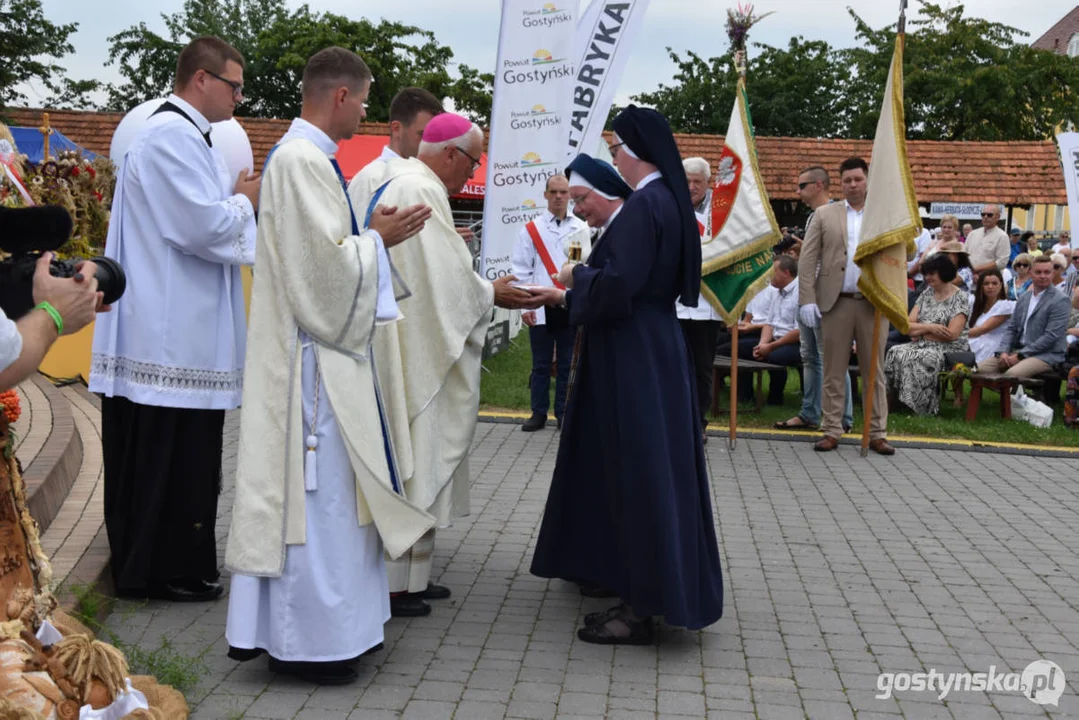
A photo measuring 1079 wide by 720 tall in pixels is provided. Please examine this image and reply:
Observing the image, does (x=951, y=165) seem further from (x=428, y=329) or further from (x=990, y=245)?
(x=428, y=329)

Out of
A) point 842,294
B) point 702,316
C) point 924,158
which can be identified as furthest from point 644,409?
point 924,158

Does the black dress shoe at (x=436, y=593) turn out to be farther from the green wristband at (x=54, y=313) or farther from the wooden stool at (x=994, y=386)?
the wooden stool at (x=994, y=386)

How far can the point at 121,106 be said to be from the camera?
44844 millimetres

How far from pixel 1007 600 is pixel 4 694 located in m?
4.49

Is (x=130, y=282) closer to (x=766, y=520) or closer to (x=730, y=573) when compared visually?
(x=730, y=573)

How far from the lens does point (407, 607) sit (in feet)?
16.7

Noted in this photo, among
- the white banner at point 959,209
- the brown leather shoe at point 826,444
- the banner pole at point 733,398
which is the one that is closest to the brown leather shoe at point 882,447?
the brown leather shoe at point 826,444

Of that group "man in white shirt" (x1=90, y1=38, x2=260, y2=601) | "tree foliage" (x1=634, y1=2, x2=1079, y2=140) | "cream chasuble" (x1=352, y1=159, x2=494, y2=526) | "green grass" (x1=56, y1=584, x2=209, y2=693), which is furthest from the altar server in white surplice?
"tree foliage" (x1=634, y1=2, x2=1079, y2=140)

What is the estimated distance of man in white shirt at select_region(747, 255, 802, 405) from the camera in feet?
36.3

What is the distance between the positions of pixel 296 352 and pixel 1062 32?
211ft

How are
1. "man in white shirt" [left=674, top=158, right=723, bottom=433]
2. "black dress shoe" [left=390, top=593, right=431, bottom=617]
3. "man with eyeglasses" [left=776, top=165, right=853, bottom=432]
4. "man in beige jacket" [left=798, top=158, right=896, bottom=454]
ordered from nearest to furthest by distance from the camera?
"black dress shoe" [left=390, top=593, right=431, bottom=617] → "man in white shirt" [left=674, top=158, right=723, bottom=433] → "man in beige jacket" [left=798, top=158, right=896, bottom=454] → "man with eyeglasses" [left=776, top=165, right=853, bottom=432]

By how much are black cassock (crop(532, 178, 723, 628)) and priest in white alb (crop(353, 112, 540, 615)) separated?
0.49m

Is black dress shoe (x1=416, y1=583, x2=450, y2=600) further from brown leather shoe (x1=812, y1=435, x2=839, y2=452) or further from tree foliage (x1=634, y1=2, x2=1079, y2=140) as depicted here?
tree foliage (x1=634, y1=2, x2=1079, y2=140)

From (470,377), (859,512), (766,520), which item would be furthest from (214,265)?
(859,512)
